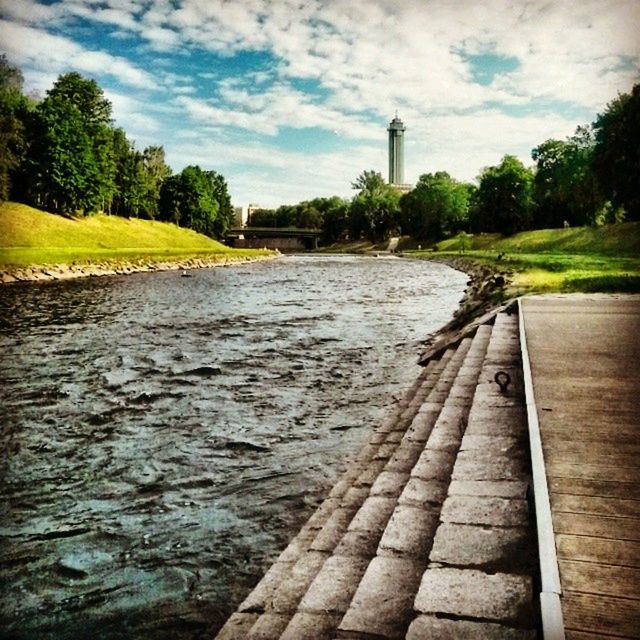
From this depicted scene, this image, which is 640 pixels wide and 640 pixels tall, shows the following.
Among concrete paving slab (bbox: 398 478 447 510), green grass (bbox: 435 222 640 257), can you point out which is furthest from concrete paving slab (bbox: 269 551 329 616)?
green grass (bbox: 435 222 640 257)

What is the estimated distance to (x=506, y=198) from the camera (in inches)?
3652

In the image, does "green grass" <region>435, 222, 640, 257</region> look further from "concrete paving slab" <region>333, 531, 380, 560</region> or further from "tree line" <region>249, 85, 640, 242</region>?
"concrete paving slab" <region>333, 531, 380, 560</region>

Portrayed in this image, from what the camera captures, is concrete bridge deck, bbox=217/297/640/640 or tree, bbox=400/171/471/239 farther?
tree, bbox=400/171/471/239

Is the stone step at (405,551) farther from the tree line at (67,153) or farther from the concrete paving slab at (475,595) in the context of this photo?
the tree line at (67,153)

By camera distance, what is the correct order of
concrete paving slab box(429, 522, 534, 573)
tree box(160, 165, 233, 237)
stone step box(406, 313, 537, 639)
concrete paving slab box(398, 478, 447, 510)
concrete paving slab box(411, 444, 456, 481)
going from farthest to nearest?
1. tree box(160, 165, 233, 237)
2. concrete paving slab box(411, 444, 456, 481)
3. concrete paving slab box(398, 478, 447, 510)
4. concrete paving slab box(429, 522, 534, 573)
5. stone step box(406, 313, 537, 639)

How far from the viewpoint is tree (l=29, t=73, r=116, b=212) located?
70812 mm

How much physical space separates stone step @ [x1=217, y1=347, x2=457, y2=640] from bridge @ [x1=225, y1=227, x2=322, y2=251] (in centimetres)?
13333

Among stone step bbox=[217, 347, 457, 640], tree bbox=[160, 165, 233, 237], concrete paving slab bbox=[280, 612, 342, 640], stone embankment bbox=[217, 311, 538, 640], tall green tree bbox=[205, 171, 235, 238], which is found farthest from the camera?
tall green tree bbox=[205, 171, 235, 238]

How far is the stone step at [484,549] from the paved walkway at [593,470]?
293mm

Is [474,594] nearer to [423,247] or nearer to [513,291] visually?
[513,291]

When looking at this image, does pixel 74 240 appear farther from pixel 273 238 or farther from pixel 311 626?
pixel 273 238

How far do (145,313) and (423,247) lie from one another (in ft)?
320

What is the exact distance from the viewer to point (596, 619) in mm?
2854

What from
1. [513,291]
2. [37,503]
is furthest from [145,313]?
[37,503]
